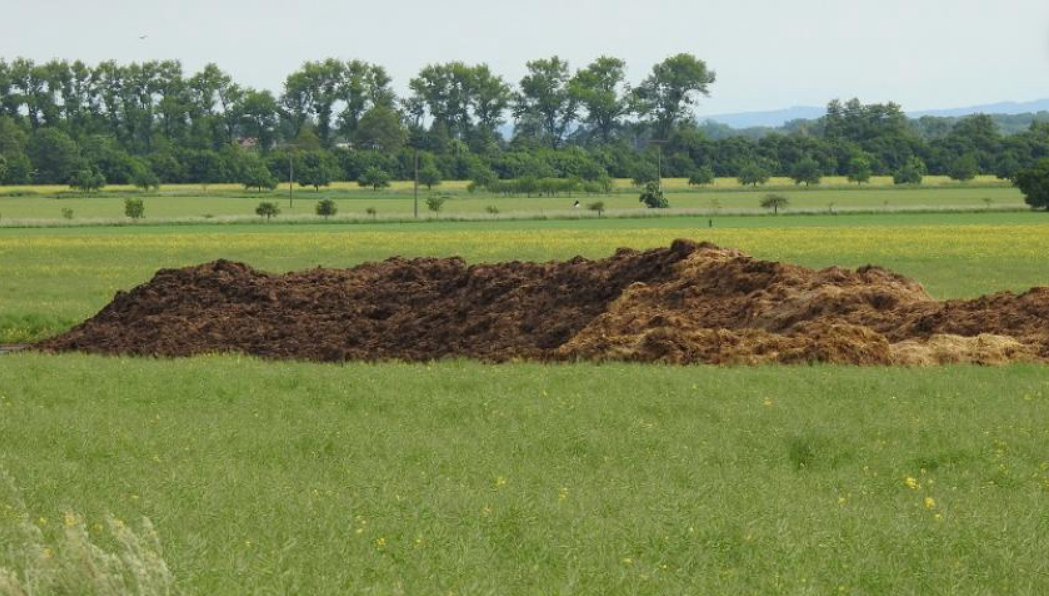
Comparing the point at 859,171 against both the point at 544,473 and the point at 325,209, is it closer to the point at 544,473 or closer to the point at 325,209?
the point at 325,209

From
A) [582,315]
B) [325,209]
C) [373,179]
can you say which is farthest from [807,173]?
[582,315]

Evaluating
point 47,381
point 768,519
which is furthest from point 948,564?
point 47,381

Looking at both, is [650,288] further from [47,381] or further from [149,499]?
[149,499]

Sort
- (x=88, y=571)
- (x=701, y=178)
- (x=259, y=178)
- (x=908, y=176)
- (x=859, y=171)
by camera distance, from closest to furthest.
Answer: (x=88, y=571), (x=259, y=178), (x=908, y=176), (x=701, y=178), (x=859, y=171)

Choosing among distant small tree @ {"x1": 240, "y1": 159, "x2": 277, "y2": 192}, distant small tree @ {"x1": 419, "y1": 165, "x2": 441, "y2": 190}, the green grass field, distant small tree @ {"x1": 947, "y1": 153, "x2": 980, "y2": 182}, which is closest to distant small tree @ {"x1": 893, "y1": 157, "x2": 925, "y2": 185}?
distant small tree @ {"x1": 947, "y1": 153, "x2": 980, "y2": 182}

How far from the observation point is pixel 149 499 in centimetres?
1244

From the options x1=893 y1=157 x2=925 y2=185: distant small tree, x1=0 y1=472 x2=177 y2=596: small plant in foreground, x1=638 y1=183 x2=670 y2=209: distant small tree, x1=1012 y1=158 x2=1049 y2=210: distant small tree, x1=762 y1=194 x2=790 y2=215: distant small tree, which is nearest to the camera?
x1=0 y1=472 x2=177 y2=596: small plant in foreground

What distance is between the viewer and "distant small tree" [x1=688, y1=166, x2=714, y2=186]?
603 ft

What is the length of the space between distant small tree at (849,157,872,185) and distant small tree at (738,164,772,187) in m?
11.6

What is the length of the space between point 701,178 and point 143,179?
2854 inches

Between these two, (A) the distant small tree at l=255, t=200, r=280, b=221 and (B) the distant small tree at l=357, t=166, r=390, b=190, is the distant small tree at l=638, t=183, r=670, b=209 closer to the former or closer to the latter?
(A) the distant small tree at l=255, t=200, r=280, b=221

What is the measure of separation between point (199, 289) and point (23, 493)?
2053 cm

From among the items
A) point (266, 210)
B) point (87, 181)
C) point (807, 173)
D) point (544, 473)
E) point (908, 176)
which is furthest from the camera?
point (807, 173)

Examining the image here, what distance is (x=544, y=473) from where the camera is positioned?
47.1 feet
